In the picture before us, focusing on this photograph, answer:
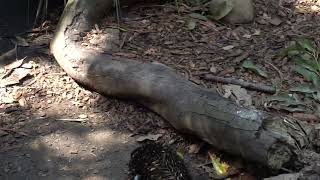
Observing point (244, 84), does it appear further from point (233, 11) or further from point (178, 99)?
point (233, 11)

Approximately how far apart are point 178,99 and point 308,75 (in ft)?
3.11

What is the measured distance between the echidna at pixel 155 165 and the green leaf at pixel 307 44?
130cm

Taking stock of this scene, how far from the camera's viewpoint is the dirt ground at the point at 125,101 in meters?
2.69

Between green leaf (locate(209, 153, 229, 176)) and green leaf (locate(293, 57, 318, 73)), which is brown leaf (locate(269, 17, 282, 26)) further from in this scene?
green leaf (locate(209, 153, 229, 176))

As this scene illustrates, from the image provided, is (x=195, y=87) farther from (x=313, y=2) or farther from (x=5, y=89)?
(x=313, y=2)

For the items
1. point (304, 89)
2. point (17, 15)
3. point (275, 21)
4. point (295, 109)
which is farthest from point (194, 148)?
point (17, 15)

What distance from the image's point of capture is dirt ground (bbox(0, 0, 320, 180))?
2689 mm

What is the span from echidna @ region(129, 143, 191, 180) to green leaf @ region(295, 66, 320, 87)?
1.07 meters

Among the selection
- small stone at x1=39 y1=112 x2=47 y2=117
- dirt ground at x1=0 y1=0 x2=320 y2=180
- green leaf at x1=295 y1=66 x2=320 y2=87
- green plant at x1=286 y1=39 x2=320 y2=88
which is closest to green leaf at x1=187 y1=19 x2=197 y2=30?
dirt ground at x1=0 y1=0 x2=320 y2=180

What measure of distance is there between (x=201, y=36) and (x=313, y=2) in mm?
1115

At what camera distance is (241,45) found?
11.1 ft

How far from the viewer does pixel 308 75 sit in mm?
3098

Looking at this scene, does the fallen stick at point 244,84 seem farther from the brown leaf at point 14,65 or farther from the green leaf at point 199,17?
the brown leaf at point 14,65

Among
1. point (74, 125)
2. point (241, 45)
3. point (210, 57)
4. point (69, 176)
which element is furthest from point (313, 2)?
point (69, 176)
